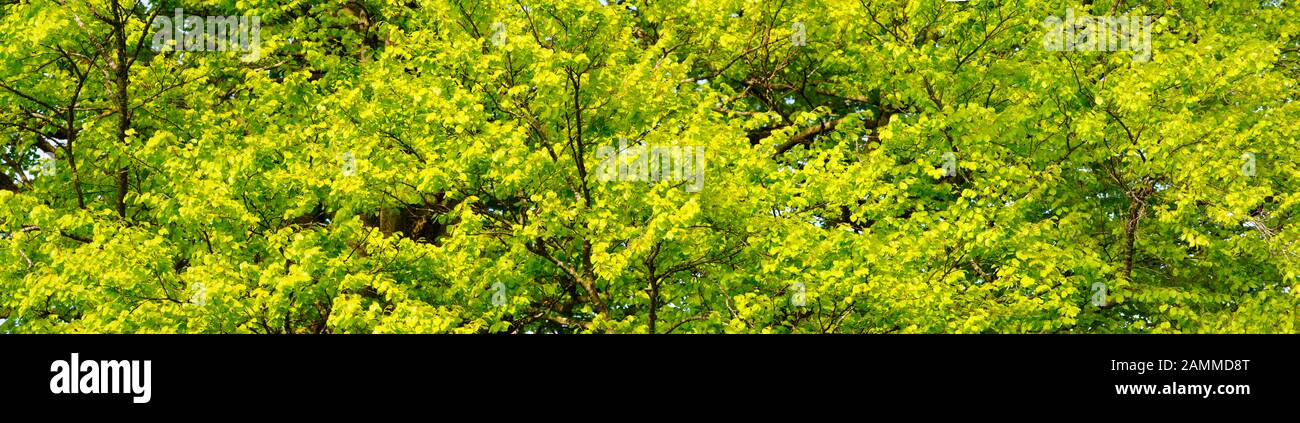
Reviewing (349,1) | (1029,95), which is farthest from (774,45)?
(349,1)

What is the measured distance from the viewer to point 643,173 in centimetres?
1552

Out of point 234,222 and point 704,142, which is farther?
point 234,222

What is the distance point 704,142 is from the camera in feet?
51.4

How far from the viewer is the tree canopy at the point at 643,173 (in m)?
15.5

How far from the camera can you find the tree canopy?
51.0ft

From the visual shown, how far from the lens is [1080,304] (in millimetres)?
18297
